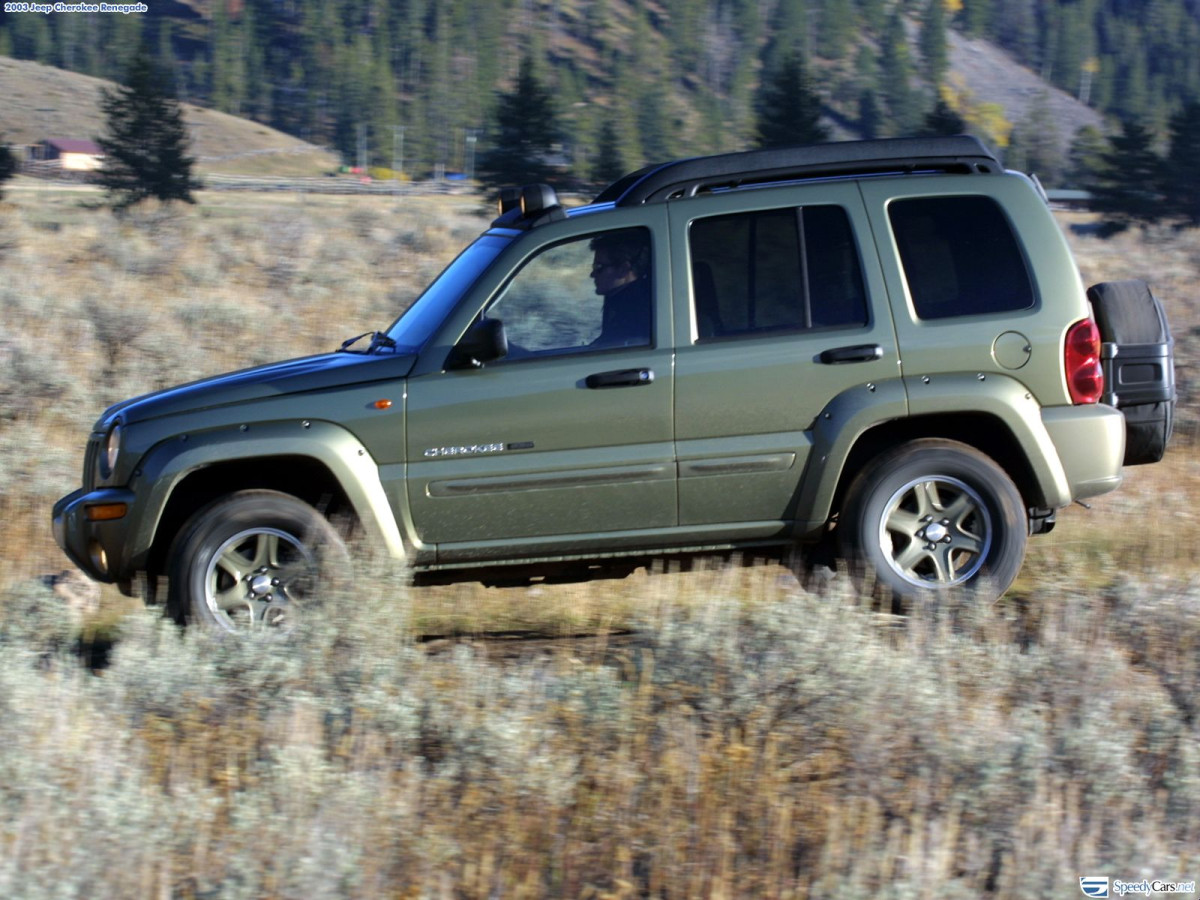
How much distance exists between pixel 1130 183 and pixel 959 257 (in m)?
33.2

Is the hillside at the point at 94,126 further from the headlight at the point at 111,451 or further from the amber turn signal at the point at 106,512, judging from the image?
the amber turn signal at the point at 106,512

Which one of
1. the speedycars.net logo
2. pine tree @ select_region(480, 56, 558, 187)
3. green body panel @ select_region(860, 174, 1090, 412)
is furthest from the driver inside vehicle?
pine tree @ select_region(480, 56, 558, 187)

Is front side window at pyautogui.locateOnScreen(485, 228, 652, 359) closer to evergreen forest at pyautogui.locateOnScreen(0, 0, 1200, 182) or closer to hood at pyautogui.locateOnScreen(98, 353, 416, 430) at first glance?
hood at pyautogui.locateOnScreen(98, 353, 416, 430)

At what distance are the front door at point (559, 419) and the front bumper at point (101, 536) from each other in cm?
118

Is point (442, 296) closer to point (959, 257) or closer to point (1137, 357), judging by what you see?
point (959, 257)

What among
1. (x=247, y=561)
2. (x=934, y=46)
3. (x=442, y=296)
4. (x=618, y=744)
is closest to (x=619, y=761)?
(x=618, y=744)

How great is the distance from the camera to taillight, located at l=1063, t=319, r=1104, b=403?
570cm

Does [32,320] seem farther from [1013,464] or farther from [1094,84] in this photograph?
[1094,84]

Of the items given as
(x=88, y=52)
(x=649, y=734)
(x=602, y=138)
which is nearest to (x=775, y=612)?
(x=649, y=734)

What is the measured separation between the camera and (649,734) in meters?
4.41

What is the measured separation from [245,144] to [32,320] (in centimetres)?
7536

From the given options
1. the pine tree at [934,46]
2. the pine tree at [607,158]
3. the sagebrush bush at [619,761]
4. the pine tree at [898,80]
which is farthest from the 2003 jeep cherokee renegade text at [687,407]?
the pine tree at [934,46]

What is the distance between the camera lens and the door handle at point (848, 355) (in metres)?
5.63

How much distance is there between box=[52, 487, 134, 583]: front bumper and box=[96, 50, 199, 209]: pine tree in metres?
26.9
